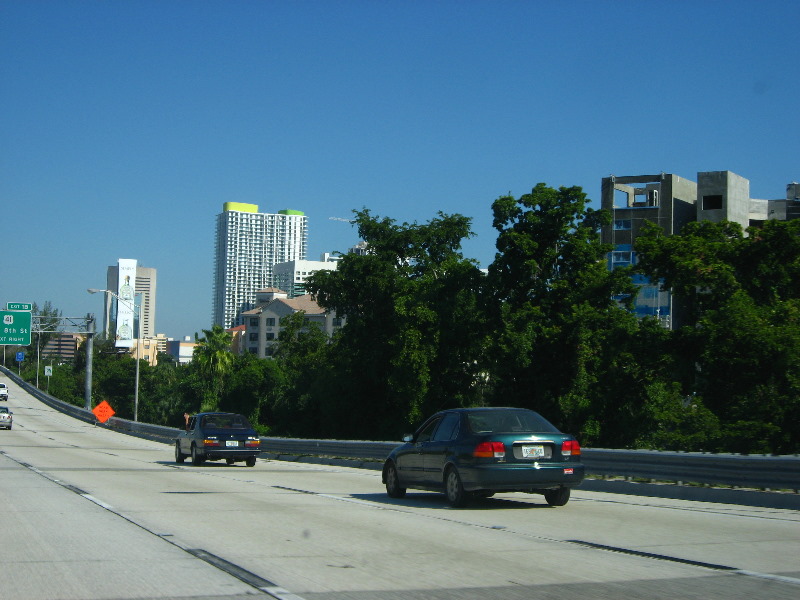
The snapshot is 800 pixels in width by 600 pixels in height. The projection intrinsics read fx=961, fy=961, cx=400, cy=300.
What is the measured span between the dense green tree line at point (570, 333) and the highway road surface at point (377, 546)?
20106mm

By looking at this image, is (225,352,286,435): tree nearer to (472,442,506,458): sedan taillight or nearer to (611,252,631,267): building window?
(611,252,631,267): building window

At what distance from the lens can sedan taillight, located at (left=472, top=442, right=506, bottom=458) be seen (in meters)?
13.7

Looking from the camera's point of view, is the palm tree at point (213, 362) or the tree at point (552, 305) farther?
the palm tree at point (213, 362)

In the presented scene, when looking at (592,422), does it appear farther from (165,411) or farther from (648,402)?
(165,411)

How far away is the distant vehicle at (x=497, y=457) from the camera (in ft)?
44.8

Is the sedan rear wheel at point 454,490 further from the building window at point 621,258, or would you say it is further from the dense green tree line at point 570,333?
the building window at point 621,258

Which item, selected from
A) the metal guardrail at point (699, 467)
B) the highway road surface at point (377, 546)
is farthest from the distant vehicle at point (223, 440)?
the metal guardrail at point (699, 467)

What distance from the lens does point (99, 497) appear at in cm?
1642

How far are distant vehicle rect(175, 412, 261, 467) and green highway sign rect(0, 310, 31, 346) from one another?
38120 mm

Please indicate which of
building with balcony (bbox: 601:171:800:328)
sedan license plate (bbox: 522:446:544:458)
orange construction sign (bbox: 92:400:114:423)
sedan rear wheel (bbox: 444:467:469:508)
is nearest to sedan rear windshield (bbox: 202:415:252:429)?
sedan rear wheel (bbox: 444:467:469:508)

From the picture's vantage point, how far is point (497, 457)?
13.6 meters

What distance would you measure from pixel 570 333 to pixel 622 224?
1705 inches

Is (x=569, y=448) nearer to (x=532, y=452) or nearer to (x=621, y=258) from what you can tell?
(x=532, y=452)

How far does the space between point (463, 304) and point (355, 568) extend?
134 ft
